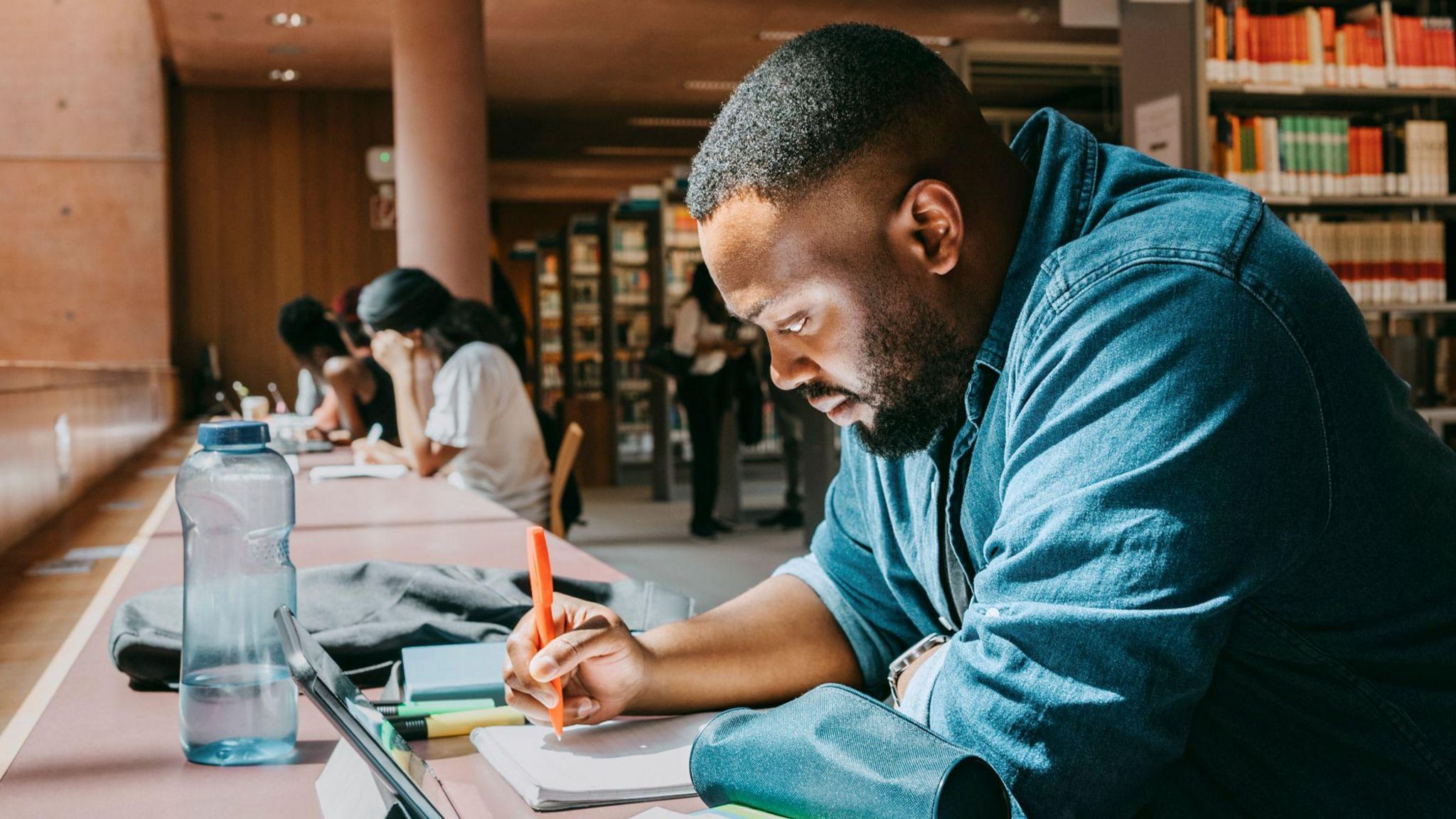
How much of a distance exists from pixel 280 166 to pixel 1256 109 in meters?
8.25

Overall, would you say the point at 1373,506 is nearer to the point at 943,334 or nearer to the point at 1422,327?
the point at 943,334

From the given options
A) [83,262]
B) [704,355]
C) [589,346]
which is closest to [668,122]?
[589,346]

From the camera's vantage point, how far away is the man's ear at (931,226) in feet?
3.04

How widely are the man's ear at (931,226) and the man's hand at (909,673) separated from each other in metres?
0.32

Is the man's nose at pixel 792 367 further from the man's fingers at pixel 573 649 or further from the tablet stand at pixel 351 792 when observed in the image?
the tablet stand at pixel 351 792

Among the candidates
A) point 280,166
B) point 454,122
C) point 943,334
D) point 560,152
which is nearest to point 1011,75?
point 454,122

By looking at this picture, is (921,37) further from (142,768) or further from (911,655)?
(142,768)

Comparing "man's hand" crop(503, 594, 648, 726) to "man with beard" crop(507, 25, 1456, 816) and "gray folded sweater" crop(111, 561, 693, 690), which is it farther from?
"gray folded sweater" crop(111, 561, 693, 690)

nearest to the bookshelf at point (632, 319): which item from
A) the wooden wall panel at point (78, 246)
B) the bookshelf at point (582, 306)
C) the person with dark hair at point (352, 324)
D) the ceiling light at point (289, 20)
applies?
the bookshelf at point (582, 306)

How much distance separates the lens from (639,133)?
1296cm

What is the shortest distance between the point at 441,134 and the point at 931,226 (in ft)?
19.9

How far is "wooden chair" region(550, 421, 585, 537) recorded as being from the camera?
4.09 metres

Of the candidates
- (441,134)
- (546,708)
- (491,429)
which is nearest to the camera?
(546,708)

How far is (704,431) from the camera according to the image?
293 inches
